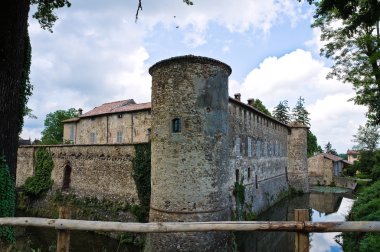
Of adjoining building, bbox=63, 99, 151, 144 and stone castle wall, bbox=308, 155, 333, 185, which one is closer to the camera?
adjoining building, bbox=63, 99, 151, 144

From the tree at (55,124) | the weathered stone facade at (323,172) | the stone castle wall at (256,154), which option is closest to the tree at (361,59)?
the stone castle wall at (256,154)

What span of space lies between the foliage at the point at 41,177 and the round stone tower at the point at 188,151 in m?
12.0

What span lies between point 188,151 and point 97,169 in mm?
8486

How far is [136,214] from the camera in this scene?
1495 cm

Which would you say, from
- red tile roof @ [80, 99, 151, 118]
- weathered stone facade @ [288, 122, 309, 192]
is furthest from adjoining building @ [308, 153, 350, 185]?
red tile roof @ [80, 99, 151, 118]

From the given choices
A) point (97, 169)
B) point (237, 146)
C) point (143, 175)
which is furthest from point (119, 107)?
point (237, 146)

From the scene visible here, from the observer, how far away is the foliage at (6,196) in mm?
6076

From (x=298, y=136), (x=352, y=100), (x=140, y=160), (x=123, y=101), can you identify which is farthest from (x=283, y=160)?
(x=140, y=160)

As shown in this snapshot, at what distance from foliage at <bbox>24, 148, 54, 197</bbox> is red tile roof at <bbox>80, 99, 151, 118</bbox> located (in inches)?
248

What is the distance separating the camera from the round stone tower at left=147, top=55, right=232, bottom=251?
11602 millimetres

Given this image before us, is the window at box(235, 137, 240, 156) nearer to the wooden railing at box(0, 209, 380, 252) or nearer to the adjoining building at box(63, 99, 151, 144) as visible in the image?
the adjoining building at box(63, 99, 151, 144)

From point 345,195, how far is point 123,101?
27.4 m

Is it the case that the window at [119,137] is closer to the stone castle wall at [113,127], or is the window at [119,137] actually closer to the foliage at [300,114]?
the stone castle wall at [113,127]

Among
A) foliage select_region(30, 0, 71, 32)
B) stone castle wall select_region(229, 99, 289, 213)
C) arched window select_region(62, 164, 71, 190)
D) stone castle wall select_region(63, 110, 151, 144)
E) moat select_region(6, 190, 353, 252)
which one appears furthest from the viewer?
stone castle wall select_region(63, 110, 151, 144)
